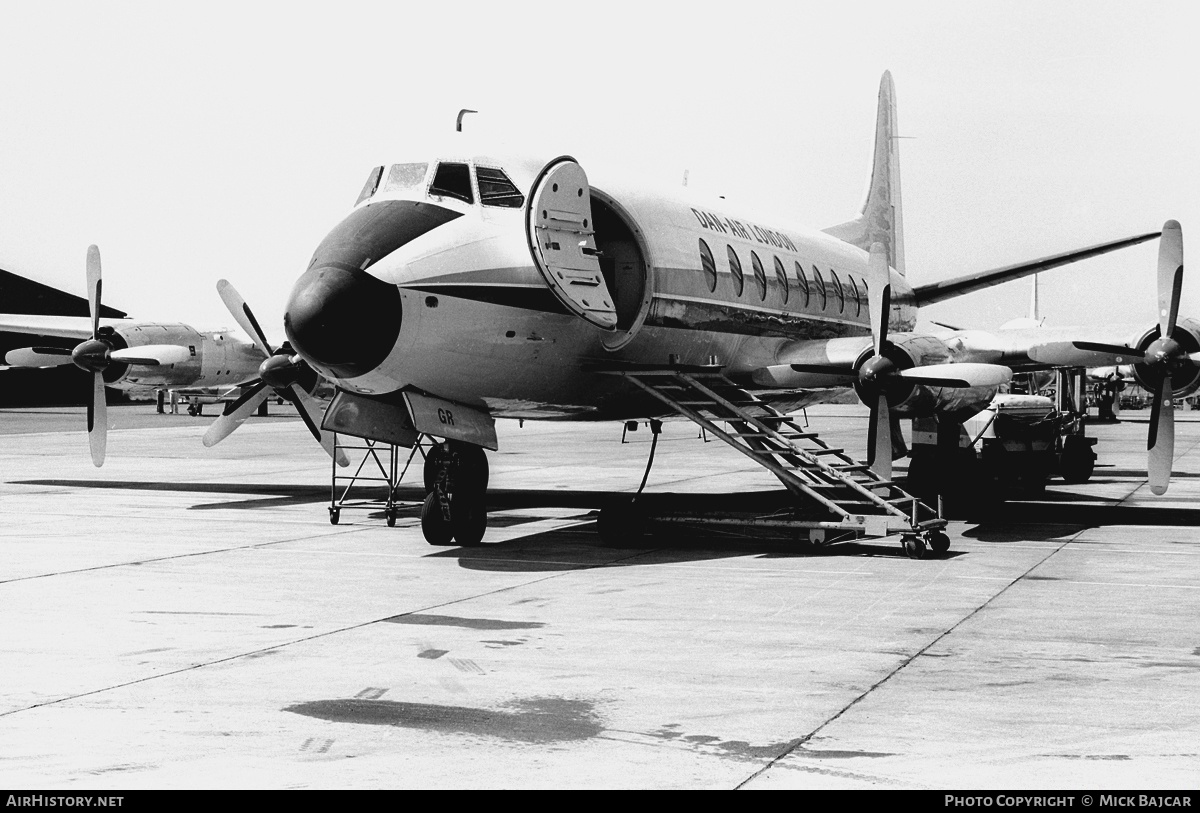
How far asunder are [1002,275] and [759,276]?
4.97m

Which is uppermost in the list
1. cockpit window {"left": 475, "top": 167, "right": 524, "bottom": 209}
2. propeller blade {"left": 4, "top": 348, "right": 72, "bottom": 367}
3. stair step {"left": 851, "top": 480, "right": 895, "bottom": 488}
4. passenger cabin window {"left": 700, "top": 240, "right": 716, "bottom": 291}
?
cockpit window {"left": 475, "top": 167, "right": 524, "bottom": 209}

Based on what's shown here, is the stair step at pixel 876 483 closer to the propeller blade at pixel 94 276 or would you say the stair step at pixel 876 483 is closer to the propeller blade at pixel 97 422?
the propeller blade at pixel 97 422

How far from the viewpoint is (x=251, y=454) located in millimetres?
37344

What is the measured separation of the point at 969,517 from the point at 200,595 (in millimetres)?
11978

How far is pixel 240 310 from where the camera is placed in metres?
22.9

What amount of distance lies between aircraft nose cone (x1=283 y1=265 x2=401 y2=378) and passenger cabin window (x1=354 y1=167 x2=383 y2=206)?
2155 mm

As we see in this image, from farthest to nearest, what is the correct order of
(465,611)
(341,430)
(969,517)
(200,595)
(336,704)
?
1. (969,517)
2. (341,430)
3. (200,595)
4. (465,611)
5. (336,704)

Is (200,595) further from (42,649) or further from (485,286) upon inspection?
(485,286)

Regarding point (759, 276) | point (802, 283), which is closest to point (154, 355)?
point (759, 276)

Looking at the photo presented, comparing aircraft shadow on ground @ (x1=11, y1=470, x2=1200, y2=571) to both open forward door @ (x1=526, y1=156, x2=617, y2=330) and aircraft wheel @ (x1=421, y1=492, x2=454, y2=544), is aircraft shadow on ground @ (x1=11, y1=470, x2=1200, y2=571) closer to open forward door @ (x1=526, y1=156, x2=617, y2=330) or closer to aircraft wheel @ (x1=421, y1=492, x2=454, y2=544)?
aircraft wheel @ (x1=421, y1=492, x2=454, y2=544)

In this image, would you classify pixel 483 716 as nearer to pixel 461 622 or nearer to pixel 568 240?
pixel 461 622

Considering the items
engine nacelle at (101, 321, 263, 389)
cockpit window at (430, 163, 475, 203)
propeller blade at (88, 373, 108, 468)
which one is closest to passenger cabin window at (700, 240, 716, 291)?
cockpit window at (430, 163, 475, 203)

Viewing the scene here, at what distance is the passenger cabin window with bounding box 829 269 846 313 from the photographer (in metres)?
23.3

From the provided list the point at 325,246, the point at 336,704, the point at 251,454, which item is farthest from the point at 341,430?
the point at 251,454
